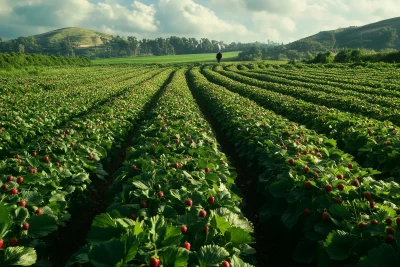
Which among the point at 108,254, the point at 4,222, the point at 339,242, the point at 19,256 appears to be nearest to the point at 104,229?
the point at 108,254

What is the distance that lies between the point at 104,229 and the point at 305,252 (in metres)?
2.55

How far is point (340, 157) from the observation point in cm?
665

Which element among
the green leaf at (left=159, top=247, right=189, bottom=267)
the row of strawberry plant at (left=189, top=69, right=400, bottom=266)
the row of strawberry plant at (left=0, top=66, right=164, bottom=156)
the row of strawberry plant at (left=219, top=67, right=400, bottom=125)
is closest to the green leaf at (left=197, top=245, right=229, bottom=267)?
the green leaf at (left=159, top=247, right=189, bottom=267)

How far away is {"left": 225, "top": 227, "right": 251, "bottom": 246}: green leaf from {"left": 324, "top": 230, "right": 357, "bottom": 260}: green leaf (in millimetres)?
840

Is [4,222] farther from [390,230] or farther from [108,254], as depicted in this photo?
[390,230]

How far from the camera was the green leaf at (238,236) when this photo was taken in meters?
3.07

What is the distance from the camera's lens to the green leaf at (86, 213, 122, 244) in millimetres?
2984

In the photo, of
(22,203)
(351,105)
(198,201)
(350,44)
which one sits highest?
(350,44)

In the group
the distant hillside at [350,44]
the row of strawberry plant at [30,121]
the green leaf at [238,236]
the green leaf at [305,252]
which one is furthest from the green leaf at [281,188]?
the distant hillside at [350,44]

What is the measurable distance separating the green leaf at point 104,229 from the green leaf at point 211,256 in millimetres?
870

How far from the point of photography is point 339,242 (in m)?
3.21

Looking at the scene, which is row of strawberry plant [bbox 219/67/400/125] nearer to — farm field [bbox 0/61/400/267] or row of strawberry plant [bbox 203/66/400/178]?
row of strawberry plant [bbox 203/66/400/178]

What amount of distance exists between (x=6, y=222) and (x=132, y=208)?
1392mm

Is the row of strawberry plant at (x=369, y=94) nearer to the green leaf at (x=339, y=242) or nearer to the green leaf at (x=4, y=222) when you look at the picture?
the green leaf at (x=339, y=242)
